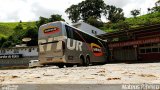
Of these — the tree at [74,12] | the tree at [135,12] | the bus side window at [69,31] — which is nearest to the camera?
the bus side window at [69,31]

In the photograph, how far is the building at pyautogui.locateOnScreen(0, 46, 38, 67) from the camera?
66938mm

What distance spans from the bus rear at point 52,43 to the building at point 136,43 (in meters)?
16.3

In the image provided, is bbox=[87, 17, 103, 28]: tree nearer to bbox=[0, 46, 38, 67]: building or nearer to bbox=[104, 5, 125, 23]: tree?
bbox=[104, 5, 125, 23]: tree

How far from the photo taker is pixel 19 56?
2653 inches

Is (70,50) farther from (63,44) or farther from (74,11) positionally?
(74,11)

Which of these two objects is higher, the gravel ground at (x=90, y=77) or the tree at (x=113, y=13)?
the tree at (x=113, y=13)

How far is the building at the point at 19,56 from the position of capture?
220 feet

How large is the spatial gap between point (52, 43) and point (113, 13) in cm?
8965

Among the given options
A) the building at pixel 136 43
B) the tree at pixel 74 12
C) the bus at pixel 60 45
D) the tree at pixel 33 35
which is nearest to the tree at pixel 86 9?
the tree at pixel 74 12

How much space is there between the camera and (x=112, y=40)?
43125 mm

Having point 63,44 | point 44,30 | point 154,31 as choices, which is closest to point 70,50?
point 63,44

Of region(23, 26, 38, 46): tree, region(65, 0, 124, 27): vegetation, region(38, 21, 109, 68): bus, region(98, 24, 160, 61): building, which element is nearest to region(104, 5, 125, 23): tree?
region(65, 0, 124, 27): vegetation

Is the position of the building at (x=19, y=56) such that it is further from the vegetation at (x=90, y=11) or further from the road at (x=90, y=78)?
the road at (x=90, y=78)

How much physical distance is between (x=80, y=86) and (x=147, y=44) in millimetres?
32480
